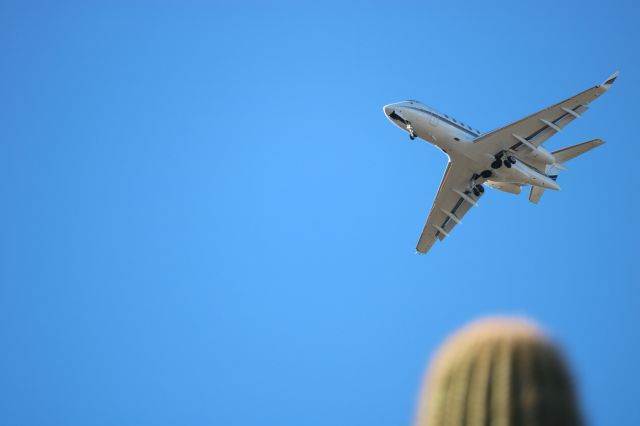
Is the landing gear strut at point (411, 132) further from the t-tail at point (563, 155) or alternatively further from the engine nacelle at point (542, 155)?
the t-tail at point (563, 155)

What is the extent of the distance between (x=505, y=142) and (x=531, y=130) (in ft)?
6.56

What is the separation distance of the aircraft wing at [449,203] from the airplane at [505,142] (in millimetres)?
540

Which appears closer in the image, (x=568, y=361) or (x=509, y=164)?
(x=568, y=361)

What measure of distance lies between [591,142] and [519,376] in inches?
1778

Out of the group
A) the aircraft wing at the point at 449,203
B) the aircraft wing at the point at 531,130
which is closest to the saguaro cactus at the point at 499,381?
the aircraft wing at the point at 531,130

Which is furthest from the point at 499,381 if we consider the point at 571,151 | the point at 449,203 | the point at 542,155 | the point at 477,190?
the point at 449,203

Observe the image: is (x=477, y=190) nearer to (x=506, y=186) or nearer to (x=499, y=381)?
(x=506, y=186)

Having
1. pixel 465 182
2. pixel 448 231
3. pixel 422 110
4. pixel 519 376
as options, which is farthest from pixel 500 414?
pixel 448 231

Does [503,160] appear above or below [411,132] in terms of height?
below

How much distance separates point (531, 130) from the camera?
47.0 meters

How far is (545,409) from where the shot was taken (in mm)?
5418

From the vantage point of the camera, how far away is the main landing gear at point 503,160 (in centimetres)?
4671

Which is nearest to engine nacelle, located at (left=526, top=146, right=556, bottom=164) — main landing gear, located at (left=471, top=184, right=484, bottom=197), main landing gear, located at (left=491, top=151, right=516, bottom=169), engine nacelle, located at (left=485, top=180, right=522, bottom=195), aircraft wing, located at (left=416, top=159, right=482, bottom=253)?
main landing gear, located at (left=491, top=151, right=516, bottom=169)

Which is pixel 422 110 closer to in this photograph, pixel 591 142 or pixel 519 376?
pixel 591 142
